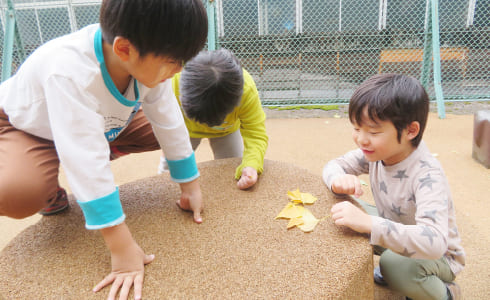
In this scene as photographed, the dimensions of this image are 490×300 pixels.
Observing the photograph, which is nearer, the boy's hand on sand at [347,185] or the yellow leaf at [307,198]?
the boy's hand on sand at [347,185]

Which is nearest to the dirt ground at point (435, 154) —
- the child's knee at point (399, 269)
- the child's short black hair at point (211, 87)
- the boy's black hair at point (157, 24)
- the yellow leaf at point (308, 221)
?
the child's knee at point (399, 269)

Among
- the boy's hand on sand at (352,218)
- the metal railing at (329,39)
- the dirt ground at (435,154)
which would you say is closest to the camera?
the boy's hand on sand at (352,218)

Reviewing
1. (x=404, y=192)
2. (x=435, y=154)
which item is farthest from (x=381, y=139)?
(x=435, y=154)

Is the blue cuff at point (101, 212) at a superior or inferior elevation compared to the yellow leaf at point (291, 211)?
superior

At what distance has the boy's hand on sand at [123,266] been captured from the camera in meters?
0.95

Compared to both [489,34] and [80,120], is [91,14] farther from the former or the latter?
[489,34]

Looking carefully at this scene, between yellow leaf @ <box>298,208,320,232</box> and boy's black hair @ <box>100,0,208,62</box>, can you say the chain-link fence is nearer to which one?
yellow leaf @ <box>298,208,320,232</box>

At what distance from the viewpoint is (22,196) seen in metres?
1.10

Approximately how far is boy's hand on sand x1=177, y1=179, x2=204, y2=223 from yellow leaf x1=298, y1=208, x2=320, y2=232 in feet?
1.23

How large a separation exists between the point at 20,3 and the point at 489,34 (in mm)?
6503

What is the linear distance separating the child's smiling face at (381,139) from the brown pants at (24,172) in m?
1.04

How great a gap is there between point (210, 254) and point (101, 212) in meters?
0.36

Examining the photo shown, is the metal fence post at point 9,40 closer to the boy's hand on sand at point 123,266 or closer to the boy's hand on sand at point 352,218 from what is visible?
the boy's hand on sand at point 123,266

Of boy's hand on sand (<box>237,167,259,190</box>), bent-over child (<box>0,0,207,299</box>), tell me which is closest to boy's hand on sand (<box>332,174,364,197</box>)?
boy's hand on sand (<box>237,167,259,190</box>)
